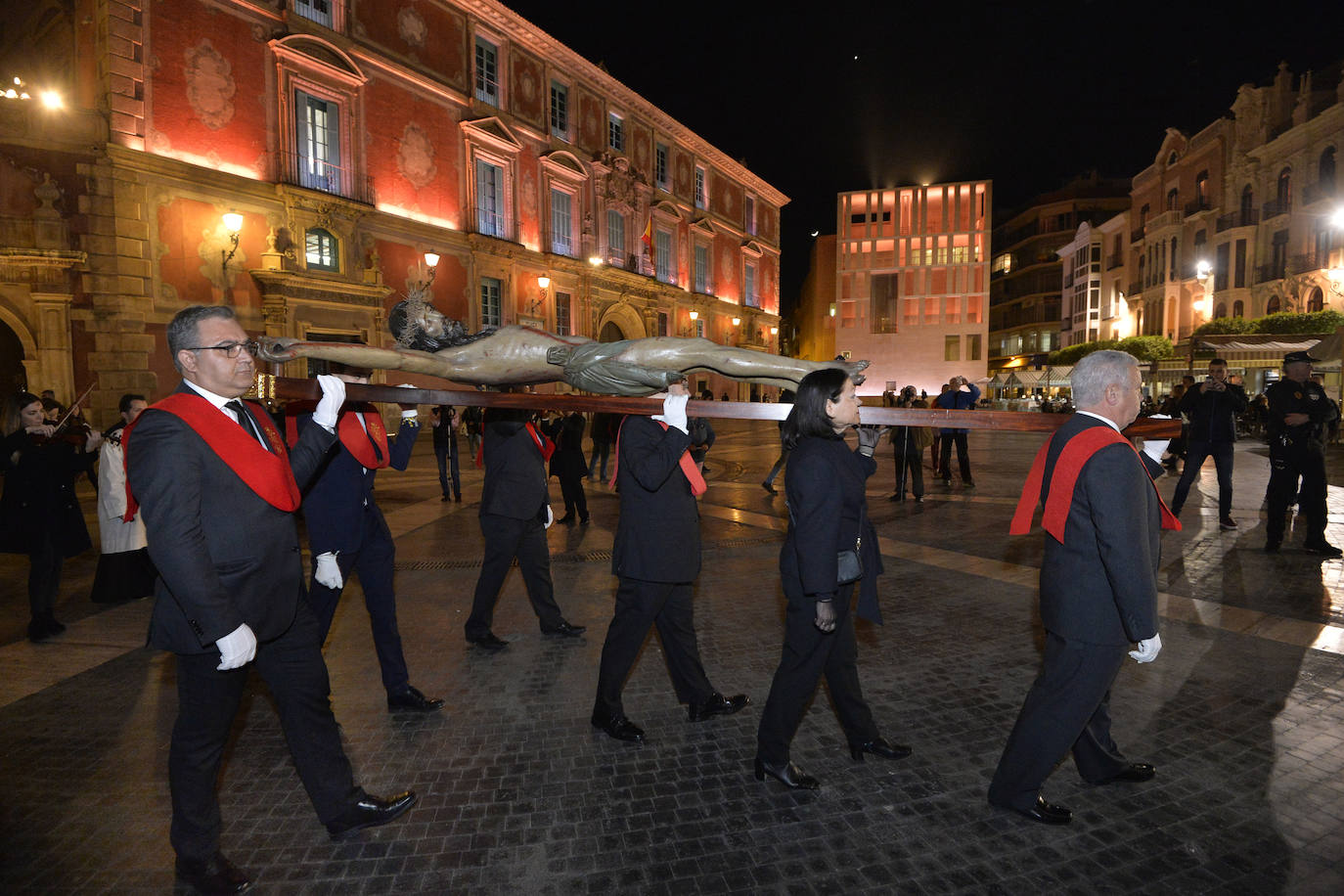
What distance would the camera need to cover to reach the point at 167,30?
15398 millimetres

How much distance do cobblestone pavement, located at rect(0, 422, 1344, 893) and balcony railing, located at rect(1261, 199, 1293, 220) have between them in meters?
35.4

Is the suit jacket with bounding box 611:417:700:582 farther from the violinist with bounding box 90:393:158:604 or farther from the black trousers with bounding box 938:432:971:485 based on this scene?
the black trousers with bounding box 938:432:971:485

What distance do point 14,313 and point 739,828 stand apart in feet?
59.9

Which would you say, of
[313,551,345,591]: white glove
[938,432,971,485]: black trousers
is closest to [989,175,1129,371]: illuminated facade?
[938,432,971,485]: black trousers

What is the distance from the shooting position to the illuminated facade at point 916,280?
49438mm

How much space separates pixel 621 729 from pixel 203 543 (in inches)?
88.7

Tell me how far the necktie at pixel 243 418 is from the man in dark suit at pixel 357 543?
99cm

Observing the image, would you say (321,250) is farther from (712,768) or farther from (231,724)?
(712,768)

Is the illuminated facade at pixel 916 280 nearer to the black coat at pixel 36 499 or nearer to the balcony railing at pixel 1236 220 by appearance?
the balcony railing at pixel 1236 220

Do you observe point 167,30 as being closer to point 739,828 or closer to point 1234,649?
point 739,828

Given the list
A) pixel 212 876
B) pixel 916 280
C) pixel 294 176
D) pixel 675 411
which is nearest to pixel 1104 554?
pixel 675 411

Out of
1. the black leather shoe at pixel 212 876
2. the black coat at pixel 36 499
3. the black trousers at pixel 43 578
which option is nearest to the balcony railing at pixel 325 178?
the black coat at pixel 36 499

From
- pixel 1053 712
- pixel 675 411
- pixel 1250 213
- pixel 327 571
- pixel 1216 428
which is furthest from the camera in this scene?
pixel 1250 213

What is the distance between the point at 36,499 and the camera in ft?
17.0
